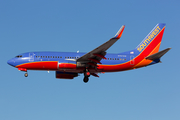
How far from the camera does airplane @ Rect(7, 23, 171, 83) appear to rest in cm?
4571

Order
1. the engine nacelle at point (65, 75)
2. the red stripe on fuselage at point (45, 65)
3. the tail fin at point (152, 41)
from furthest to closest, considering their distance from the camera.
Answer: the engine nacelle at point (65, 75), the tail fin at point (152, 41), the red stripe on fuselage at point (45, 65)

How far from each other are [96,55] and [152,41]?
12421 millimetres

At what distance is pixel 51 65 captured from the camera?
46.1 metres

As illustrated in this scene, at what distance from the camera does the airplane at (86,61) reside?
45709mm

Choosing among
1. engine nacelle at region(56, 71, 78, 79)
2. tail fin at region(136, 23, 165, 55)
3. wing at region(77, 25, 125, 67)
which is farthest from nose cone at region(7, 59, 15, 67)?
tail fin at region(136, 23, 165, 55)

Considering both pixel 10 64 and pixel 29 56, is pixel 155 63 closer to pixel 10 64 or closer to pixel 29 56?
pixel 29 56

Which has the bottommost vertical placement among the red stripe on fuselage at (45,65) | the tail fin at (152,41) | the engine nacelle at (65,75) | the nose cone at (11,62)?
the engine nacelle at (65,75)

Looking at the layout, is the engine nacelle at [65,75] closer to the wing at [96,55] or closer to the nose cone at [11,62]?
the wing at [96,55]

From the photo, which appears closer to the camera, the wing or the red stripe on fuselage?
the wing

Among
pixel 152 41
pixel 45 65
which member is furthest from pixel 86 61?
→ pixel 152 41

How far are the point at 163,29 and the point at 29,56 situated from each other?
75.4 ft

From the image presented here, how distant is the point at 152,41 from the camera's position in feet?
169

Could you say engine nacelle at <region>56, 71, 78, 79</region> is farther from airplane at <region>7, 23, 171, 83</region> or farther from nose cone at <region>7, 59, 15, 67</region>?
nose cone at <region>7, 59, 15, 67</region>

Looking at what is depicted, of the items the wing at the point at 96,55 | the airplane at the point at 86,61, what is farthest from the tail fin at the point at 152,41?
the wing at the point at 96,55
